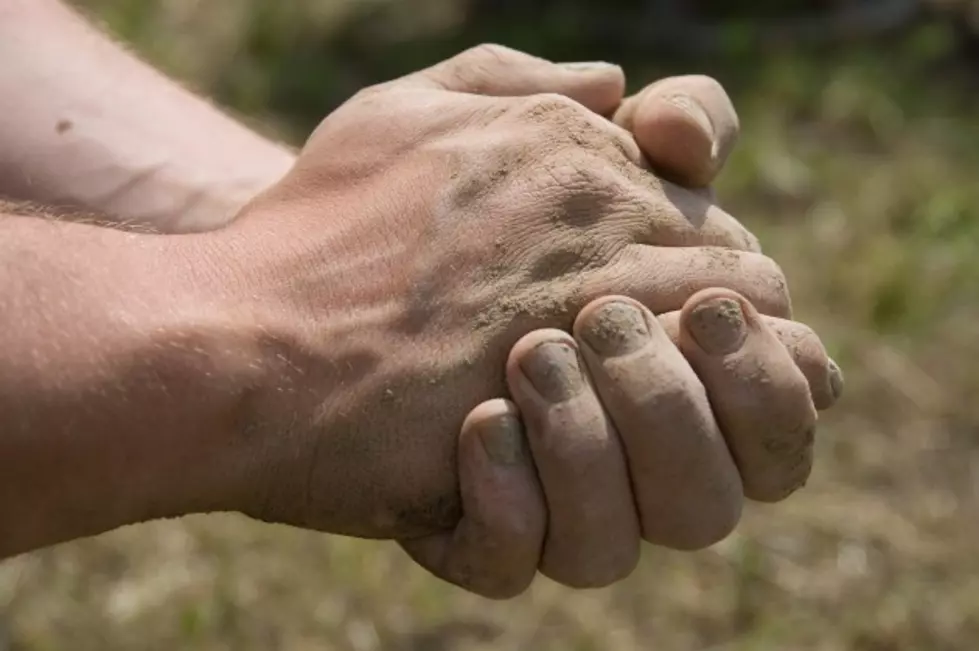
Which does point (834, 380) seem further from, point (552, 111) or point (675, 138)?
point (552, 111)

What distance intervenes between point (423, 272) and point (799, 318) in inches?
73.8

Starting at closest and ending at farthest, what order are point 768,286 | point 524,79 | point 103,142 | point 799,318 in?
point 768,286 → point 524,79 → point 103,142 → point 799,318

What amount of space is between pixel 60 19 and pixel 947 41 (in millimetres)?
3138

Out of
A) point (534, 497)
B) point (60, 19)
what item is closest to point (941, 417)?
point (534, 497)

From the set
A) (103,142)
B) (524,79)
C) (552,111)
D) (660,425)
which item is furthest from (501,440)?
(103,142)

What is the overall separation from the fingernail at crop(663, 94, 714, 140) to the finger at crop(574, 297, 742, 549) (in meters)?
0.26

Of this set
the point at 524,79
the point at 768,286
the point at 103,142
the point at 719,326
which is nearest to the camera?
the point at 719,326

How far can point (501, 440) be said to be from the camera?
1.19m

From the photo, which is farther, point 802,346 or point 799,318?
point 799,318

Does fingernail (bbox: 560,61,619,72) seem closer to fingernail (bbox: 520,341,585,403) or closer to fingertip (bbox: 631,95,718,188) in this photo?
fingertip (bbox: 631,95,718,188)

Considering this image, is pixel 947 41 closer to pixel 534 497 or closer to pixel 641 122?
pixel 641 122

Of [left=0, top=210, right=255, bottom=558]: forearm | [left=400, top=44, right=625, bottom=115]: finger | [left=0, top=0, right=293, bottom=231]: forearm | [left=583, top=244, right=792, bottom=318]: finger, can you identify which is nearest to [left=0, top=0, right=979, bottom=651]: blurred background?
[left=0, top=0, right=293, bottom=231]: forearm

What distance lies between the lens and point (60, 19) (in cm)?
172

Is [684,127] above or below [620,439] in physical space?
above
